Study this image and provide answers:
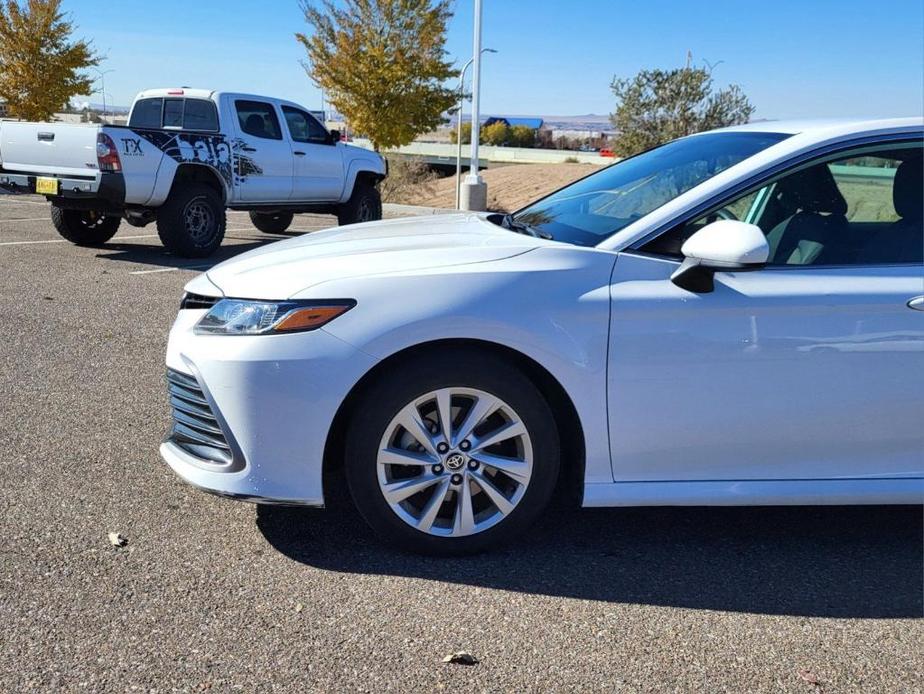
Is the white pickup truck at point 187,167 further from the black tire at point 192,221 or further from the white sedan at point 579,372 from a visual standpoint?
the white sedan at point 579,372

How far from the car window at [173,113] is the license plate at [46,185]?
2.04 metres

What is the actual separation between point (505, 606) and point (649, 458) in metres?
0.74

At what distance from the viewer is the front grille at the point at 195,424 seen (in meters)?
3.39

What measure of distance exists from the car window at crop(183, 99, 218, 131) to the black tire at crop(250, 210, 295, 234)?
106 inches

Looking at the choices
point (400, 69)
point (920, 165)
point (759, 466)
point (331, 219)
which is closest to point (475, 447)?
point (759, 466)

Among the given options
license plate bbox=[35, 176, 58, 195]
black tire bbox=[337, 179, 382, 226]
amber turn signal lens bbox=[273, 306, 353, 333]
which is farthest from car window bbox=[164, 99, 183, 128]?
amber turn signal lens bbox=[273, 306, 353, 333]

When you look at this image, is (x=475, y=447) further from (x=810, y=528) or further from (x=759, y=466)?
(x=810, y=528)

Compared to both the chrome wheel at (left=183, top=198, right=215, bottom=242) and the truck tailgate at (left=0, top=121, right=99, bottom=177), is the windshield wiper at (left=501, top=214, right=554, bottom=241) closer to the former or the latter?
the truck tailgate at (left=0, top=121, right=99, bottom=177)

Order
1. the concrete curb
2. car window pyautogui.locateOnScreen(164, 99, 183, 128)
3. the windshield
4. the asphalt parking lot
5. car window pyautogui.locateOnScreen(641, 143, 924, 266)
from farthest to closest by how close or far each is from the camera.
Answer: the concrete curb → car window pyautogui.locateOnScreen(164, 99, 183, 128) → the windshield → car window pyautogui.locateOnScreen(641, 143, 924, 266) → the asphalt parking lot

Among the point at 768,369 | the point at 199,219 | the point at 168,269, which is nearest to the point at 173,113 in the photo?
the point at 199,219

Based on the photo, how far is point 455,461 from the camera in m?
3.39

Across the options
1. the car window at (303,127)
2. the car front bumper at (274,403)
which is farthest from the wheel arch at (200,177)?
the car front bumper at (274,403)

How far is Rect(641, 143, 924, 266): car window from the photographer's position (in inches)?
139

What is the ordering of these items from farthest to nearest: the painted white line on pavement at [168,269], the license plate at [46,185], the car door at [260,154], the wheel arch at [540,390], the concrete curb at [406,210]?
the concrete curb at [406,210] < the car door at [260,154] < the license plate at [46,185] < the painted white line on pavement at [168,269] < the wheel arch at [540,390]
